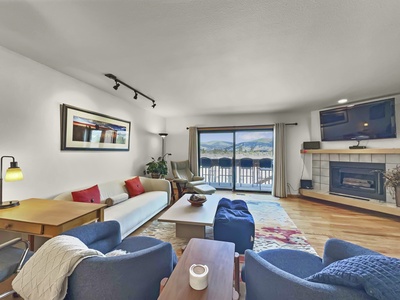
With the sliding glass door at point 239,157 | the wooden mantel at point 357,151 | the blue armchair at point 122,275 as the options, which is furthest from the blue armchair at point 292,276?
the sliding glass door at point 239,157

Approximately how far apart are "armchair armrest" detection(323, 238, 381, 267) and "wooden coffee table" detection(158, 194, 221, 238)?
3.75ft

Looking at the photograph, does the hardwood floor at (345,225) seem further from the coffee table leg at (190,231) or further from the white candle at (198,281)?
the white candle at (198,281)

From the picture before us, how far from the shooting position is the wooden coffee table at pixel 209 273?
868 mm

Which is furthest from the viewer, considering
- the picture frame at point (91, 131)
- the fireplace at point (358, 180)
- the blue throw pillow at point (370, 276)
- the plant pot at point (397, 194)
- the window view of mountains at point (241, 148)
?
the window view of mountains at point (241, 148)

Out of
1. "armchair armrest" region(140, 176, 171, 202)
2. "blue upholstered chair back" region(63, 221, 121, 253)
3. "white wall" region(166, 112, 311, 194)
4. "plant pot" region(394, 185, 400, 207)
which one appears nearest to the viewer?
"blue upholstered chair back" region(63, 221, 121, 253)

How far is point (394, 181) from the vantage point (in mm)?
3178

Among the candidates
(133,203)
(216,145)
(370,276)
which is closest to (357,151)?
(216,145)

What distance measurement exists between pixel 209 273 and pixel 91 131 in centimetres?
285

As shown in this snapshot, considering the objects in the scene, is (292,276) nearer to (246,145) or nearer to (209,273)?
(209,273)

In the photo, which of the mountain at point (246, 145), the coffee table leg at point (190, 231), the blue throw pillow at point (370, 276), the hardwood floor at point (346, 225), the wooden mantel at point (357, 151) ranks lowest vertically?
the hardwood floor at point (346, 225)

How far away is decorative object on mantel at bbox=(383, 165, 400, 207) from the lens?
3160 millimetres

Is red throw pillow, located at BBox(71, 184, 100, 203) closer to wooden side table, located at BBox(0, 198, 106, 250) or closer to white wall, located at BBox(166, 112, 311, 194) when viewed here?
wooden side table, located at BBox(0, 198, 106, 250)

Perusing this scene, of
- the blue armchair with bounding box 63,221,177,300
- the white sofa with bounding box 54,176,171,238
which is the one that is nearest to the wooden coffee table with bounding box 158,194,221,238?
the white sofa with bounding box 54,176,171,238

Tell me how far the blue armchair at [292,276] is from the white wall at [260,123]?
12.8 feet
